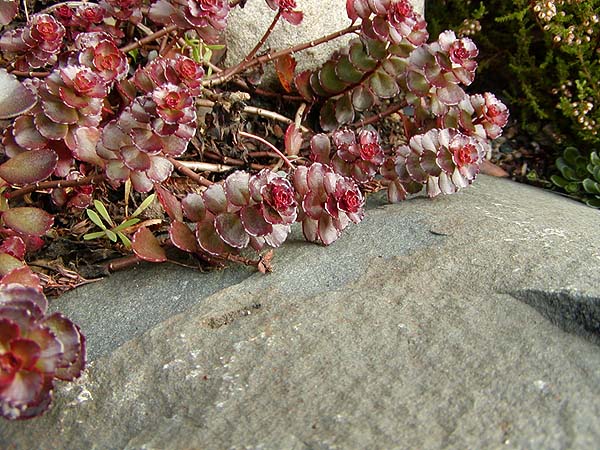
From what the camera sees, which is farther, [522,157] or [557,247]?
[522,157]

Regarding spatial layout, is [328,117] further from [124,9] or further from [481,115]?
[124,9]

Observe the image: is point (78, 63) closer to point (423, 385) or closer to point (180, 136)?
point (180, 136)

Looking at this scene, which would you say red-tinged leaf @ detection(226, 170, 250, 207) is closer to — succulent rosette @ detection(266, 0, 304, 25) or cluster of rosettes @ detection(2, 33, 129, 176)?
cluster of rosettes @ detection(2, 33, 129, 176)

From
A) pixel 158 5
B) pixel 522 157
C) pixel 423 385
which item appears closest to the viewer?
pixel 423 385

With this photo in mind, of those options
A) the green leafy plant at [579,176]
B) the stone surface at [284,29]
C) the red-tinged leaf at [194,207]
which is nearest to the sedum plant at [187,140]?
the red-tinged leaf at [194,207]

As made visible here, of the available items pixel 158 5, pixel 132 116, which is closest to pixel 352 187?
pixel 132 116

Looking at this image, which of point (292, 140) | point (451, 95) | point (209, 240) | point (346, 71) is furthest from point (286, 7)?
point (209, 240)
